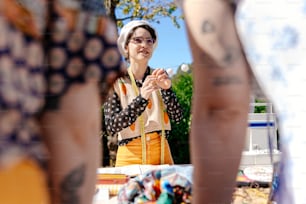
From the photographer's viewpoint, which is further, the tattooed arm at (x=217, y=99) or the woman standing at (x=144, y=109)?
the woman standing at (x=144, y=109)

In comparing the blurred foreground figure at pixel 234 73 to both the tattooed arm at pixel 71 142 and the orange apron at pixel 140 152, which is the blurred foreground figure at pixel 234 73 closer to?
the tattooed arm at pixel 71 142

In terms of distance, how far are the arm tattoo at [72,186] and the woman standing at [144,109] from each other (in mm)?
1029

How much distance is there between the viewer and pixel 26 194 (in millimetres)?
430

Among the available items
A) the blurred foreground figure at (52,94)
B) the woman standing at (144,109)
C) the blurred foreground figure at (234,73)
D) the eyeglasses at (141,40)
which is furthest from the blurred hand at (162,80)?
the blurred foreground figure at (52,94)

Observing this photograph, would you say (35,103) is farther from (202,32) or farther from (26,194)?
(202,32)

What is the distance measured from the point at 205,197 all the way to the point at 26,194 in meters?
0.23

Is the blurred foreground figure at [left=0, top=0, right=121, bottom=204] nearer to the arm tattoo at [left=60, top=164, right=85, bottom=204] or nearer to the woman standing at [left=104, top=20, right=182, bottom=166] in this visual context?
the arm tattoo at [left=60, top=164, right=85, bottom=204]

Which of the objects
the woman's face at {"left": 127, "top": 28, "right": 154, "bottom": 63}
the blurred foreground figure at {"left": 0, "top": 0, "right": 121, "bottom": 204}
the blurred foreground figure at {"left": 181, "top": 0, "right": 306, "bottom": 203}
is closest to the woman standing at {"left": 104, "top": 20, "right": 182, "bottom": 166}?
the woman's face at {"left": 127, "top": 28, "right": 154, "bottom": 63}

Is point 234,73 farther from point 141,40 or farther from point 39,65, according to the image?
point 141,40

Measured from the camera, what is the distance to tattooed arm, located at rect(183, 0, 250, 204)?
1.88 ft

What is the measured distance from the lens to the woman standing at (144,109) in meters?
1.52

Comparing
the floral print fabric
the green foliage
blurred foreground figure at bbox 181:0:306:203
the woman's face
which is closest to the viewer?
the floral print fabric

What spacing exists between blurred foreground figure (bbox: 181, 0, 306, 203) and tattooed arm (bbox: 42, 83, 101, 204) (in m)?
0.16

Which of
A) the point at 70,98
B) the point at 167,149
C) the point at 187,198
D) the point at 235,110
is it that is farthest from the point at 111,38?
the point at 167,149
